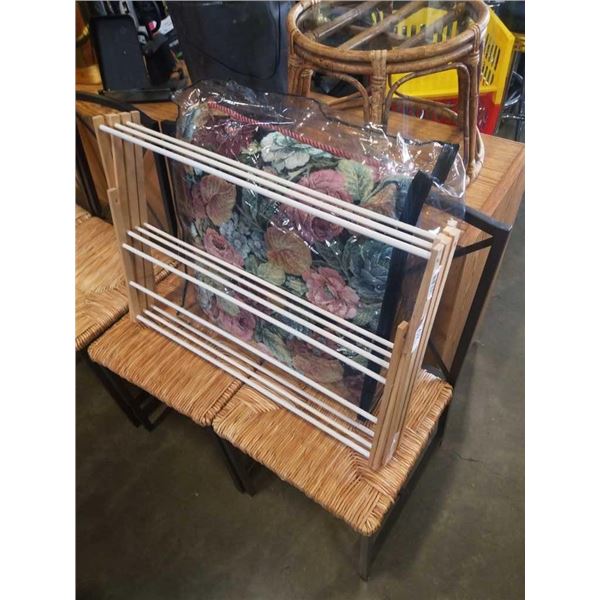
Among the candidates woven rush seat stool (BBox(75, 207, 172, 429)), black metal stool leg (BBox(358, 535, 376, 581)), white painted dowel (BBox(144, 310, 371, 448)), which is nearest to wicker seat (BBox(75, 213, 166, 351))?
woven rush seat stool (BBox(75, 207, 172, 429))

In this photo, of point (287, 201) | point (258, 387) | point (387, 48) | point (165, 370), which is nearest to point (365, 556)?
point (258, 387)

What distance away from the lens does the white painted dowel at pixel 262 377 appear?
83 centimetres

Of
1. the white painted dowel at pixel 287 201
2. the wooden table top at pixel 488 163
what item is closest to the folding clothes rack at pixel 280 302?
the white painted dowel at pixel 287 201

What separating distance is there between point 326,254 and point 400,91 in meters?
0.78

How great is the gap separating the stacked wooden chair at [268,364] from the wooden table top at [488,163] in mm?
349

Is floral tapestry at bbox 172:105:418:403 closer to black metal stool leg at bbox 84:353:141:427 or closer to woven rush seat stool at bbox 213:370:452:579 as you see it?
woven rush seat stool at bbox 213:370:452:579

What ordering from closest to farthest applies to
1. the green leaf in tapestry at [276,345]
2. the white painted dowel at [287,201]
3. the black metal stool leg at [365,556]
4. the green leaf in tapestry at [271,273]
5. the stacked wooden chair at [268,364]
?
the white painted dowel at [287,201] < the stacked wooden chair at [268,364] < the green leaf in tapestry at [271,273] < the green leaf in tapestry at [276,345] < the black metal stool leg at [365,556]

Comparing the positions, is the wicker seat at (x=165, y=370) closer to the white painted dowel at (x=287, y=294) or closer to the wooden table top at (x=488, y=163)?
the white painted dowel at (x=287, y=294)

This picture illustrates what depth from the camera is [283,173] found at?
67 centimetres

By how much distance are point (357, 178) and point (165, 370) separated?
578 millimetres

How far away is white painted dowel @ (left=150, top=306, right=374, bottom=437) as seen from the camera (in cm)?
83

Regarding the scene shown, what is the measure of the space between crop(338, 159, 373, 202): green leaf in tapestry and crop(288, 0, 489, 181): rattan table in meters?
0.20

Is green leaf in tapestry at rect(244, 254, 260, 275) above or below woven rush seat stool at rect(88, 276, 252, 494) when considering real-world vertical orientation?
above

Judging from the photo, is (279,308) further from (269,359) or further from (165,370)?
(165,370)
